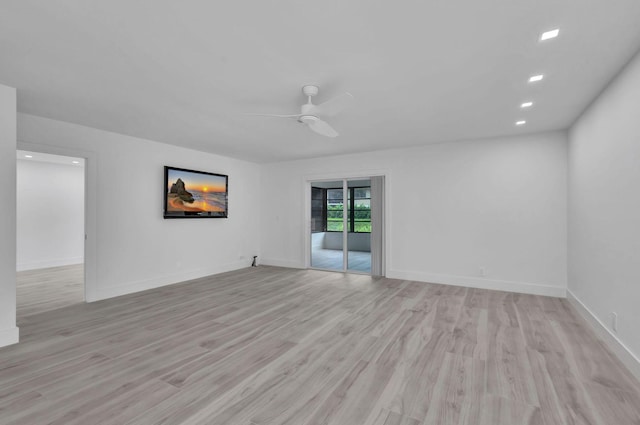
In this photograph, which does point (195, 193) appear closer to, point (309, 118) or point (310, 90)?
point (309, 118)

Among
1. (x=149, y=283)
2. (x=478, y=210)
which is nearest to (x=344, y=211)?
(x=478, y=210)

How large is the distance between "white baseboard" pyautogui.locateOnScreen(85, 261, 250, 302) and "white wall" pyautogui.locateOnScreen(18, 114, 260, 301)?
12 mm

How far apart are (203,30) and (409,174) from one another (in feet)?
14.4

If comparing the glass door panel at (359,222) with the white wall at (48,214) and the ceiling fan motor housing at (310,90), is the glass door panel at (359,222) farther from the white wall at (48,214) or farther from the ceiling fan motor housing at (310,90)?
the white wall at (48,214)

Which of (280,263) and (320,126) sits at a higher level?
(320,126)

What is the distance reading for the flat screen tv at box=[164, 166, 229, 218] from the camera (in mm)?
5277

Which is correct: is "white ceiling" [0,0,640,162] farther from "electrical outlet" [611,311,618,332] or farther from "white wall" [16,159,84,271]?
"white wall" [16,159,84,271]

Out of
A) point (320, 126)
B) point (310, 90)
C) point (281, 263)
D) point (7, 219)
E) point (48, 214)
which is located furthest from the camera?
point (281, 263)

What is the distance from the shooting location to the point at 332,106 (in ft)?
9.09

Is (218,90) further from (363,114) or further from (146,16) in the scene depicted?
(363,114)

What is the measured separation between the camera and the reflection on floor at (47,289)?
4.03m

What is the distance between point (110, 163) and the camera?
4.53m

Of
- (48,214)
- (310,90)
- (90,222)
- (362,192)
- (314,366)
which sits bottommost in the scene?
(314,366)

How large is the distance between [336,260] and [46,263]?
22.3 ft
